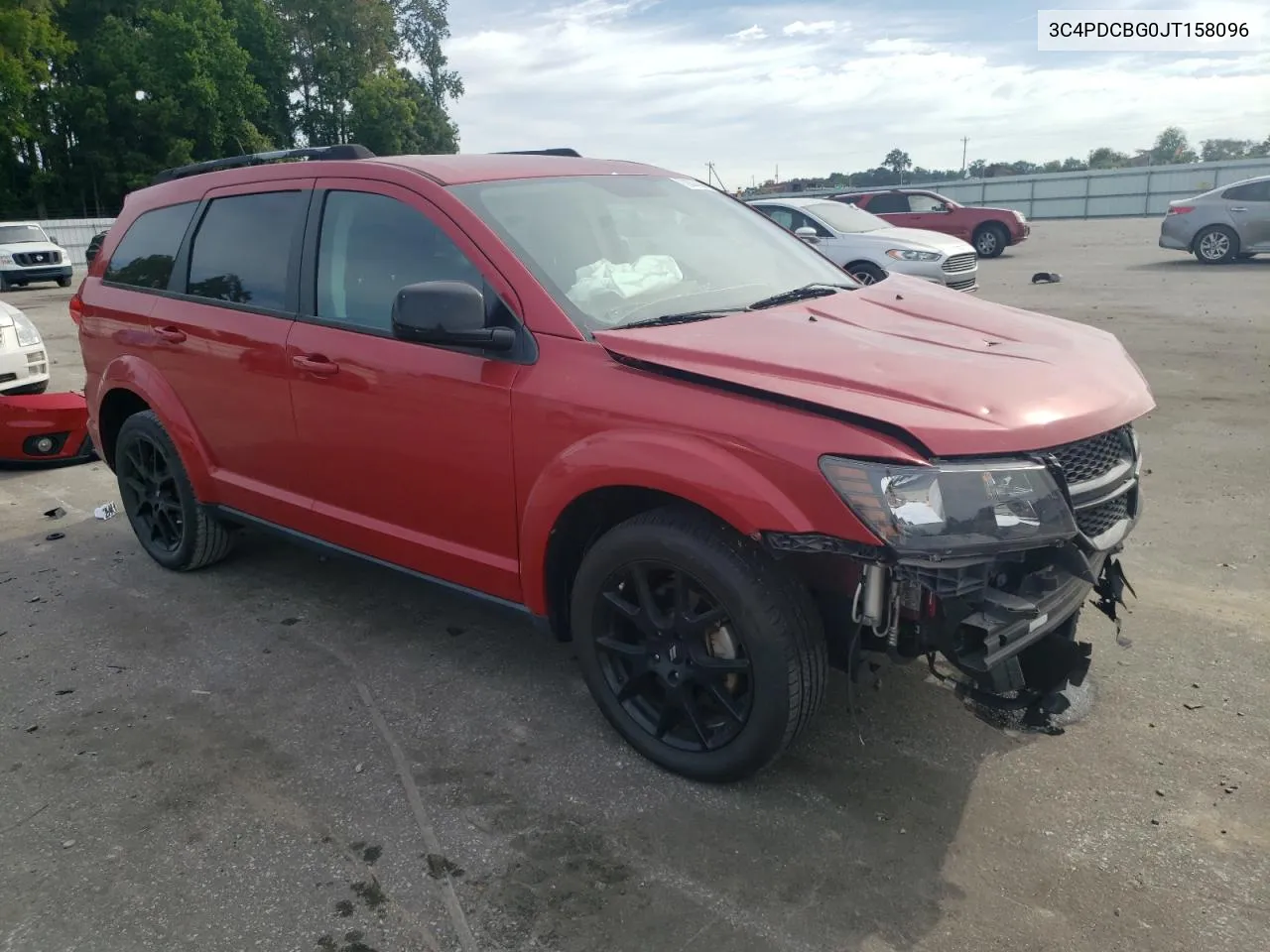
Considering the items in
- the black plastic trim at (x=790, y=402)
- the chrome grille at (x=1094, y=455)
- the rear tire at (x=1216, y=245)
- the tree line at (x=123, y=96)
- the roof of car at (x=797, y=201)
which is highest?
the tree line at (x=123, y=96)

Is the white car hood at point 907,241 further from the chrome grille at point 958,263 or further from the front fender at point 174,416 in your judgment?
Result: the front fender at point 174,416

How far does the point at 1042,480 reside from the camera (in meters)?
2.52

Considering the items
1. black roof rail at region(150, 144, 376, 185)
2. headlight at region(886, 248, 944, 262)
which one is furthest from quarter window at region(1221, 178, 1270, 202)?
black roof rail at region(150, 144, 376, 185)

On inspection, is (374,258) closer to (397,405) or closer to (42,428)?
(397,405)

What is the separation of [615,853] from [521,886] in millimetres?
274

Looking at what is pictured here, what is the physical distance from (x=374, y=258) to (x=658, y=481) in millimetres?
1590

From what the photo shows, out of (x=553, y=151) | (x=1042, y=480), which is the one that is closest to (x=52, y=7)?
(x=553, y=151)

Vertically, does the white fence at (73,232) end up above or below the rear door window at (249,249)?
above

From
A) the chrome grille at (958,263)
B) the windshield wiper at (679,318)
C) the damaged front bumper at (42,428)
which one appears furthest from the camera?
the chrome grille at (958,263)

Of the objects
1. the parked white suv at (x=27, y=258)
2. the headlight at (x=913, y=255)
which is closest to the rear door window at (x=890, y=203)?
the headlight at (x=913, y=255)

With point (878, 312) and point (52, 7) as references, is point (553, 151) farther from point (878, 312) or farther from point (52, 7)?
point (52, 7)

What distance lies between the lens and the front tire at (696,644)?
2.74 m

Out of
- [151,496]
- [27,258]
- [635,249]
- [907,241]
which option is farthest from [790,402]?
[27,258]

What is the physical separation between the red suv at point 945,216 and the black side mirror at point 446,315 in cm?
1913
